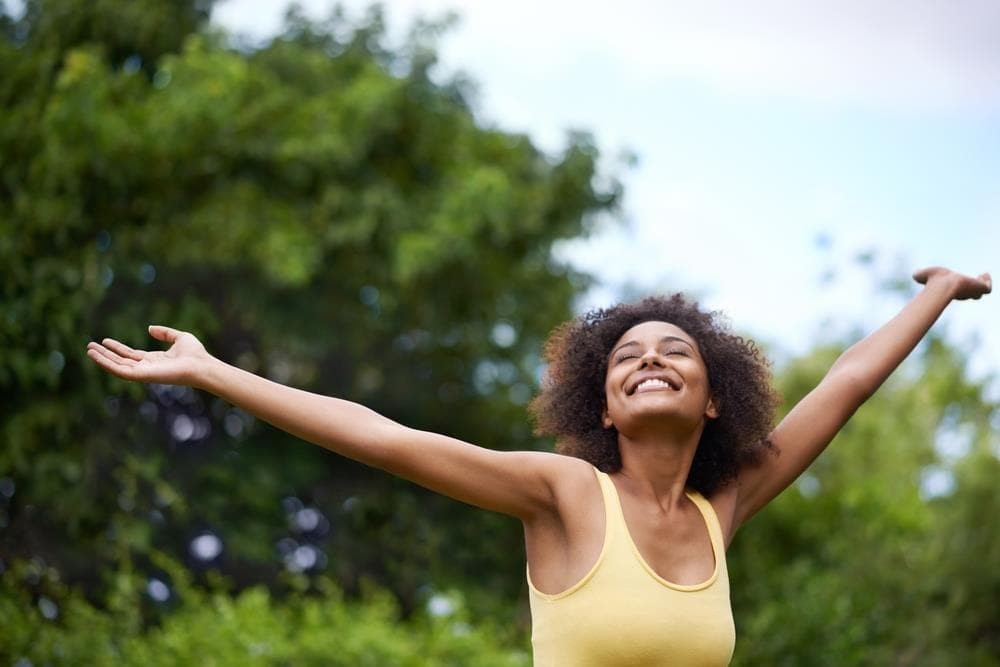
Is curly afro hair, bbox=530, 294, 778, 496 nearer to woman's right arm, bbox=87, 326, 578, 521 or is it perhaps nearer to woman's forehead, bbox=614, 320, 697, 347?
woman's forehead, bbox=614, 320, 697, 347

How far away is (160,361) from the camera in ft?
9.34

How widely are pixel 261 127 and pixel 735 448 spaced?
7.38 meters

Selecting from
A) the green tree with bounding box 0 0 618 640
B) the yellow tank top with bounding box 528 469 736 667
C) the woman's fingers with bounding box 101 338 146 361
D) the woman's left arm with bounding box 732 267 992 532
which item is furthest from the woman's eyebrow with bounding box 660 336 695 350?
the green tree with bounding box 0 0 618 640

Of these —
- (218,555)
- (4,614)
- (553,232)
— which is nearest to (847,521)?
(553,232)

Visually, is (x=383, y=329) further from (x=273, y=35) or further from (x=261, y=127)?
(x=273, y=35)

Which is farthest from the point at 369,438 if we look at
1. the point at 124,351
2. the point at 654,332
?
the point at 654,332

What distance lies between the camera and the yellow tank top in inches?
107

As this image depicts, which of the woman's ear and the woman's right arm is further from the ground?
the woman's right arm

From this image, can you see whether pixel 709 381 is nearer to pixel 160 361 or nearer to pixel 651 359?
pixel 651 359

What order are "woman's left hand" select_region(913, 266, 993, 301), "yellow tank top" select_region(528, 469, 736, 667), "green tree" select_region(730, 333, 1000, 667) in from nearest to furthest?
"yellow tank top" select_region(528, 469, 736, 667), "woman's left hand" select_region(913, 266, 993, 301), "green tree" select_region(730, 333, 1000, 667)

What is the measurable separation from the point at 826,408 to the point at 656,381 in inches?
18.5

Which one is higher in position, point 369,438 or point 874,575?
point 369,438

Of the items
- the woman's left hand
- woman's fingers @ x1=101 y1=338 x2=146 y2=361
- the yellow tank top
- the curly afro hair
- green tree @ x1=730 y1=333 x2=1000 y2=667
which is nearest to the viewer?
the yellow tank top

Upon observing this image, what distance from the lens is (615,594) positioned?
274 cm
